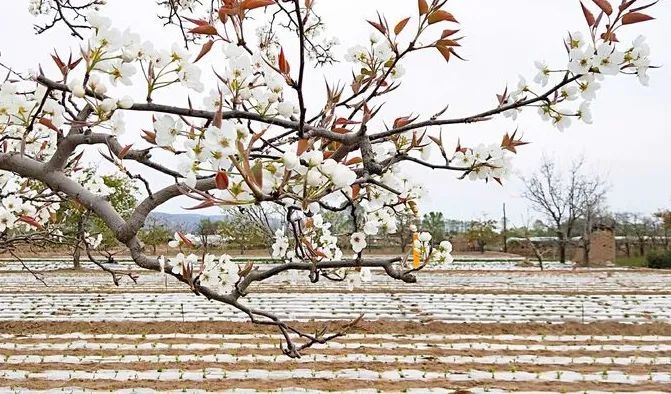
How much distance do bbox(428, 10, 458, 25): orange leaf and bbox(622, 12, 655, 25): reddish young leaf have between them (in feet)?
0.88

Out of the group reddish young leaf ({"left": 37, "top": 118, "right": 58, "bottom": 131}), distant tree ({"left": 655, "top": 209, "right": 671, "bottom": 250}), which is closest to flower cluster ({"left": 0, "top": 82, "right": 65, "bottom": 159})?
reddish young leaf ({"left": 37, "top": 118, "right": 58, "bottom": 131})

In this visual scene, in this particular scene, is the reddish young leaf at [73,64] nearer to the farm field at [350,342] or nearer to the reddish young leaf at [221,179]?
the reddish young leaf at [221,179]

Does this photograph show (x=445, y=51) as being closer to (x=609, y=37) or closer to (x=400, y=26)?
(x=400, y=26)

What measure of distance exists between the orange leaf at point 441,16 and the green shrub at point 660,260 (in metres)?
19.1

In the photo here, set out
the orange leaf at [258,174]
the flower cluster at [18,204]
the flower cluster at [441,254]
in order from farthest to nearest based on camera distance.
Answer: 1. the flower cluster at [18,204]
2. the flower cluster at [441,254]
3. the orange leaf at [258,174]

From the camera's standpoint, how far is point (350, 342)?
6.41 meters

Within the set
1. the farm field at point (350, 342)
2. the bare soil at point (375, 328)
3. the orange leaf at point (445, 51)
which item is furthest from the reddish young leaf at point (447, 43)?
the bare soil at point (375, 328)

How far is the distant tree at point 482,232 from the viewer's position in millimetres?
24578

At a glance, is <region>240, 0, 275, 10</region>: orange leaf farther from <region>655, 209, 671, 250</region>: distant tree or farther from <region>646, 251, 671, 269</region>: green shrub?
<region>655, 209, 671, 250</region>: distant tree

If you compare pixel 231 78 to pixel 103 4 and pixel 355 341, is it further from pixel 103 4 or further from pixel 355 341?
pixel 355 341

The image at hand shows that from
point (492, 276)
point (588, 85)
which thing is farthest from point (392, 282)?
point (588, 85)

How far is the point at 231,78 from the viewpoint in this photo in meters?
1.14

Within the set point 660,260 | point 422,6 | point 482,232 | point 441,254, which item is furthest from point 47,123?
point 482,232

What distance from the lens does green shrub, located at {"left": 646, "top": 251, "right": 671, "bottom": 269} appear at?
17.8 meters
